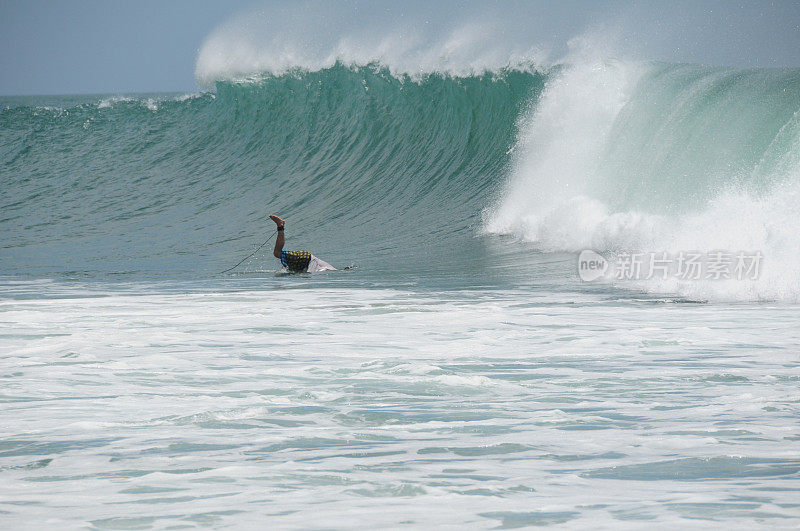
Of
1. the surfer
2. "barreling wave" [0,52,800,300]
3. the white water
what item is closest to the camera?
the white water

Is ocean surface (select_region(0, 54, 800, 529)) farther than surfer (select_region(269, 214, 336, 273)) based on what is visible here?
No

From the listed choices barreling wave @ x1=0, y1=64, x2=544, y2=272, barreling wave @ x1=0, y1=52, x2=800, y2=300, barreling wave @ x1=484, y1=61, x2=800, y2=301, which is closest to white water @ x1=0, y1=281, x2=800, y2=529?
barreling wave @ x1=484, y1=61, x2=800, y2=301

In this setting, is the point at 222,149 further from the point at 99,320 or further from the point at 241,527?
the point at 241,527

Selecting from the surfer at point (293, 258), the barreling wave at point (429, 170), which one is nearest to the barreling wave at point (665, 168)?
the barreling wave at point (429, 170)

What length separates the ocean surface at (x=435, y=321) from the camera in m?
3.56

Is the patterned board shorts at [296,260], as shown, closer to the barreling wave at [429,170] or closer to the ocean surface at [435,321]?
the ocean surface at [435,321]

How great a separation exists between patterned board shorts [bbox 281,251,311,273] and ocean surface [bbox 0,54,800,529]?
1.36 feet

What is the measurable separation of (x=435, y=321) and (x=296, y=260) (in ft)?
14.0

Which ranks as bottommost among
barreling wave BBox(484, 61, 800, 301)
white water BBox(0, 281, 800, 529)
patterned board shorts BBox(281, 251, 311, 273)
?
white water BBox(0, 281, 800, 529)

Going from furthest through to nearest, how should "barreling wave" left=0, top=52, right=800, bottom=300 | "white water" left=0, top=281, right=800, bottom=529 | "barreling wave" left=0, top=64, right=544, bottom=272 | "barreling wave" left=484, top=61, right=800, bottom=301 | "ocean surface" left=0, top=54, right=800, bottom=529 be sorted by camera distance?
"barreling wave" left=0, top=64, right=544, bottom=272 < "barreling wave" left=0, top=52, right=800, bottom=300 < "barreling wave" left=484, top=61, right=800, bottom=301 < "ocean surface" left=0, top=54, right=800, bottom=529 < "white water" left=0, top=281, right=800, bottom=529

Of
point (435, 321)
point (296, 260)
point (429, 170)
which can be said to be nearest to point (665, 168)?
point (296, 260)

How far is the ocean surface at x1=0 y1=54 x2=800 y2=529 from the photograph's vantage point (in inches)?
140

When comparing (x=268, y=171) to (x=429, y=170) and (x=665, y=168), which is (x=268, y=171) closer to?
(x=429, y=170)

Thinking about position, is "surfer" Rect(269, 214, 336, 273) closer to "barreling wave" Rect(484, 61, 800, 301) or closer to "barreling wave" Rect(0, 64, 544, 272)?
"barreling wave" Rect(0, 64, 544, 272)
